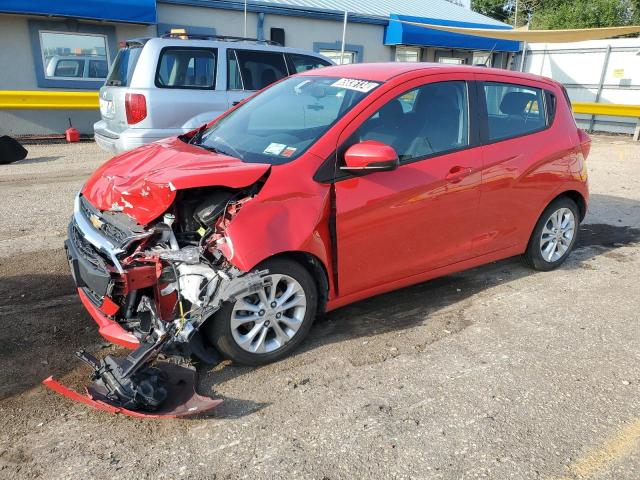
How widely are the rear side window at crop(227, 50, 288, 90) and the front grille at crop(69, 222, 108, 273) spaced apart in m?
5.05

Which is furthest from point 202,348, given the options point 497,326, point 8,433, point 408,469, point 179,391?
point 497,326

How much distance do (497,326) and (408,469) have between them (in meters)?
1.75

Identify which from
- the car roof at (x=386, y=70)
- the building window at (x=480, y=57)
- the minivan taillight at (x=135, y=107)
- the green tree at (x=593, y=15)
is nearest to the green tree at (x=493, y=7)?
the green tree at (x=593, y=15)

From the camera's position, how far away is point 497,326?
3.96m

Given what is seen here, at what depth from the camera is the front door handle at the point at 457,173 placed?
3898mm

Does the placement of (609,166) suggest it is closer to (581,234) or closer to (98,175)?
(581,234)

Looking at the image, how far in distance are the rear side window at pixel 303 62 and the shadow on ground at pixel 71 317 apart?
480 centimetres

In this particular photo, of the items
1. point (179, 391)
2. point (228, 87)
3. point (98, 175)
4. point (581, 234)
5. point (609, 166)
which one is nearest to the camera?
point (179, 391)

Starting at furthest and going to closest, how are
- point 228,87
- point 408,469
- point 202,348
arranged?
1. point 228,87
2. point 202,348
3. point 408,469

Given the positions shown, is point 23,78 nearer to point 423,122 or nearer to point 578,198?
point 423,122

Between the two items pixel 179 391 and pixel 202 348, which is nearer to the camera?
pixel 179 391

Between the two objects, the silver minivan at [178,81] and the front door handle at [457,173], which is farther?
the silver minivan at [178,81]

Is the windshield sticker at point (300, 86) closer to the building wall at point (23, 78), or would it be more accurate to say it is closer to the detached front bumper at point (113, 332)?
the detached front bumper at point (113, 332)

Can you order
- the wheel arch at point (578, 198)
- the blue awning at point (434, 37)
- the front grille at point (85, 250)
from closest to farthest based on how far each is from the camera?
the front grille at point (85, 250) → the wheel arch at point (578, 198) → the blue awning at point (434, 37)
